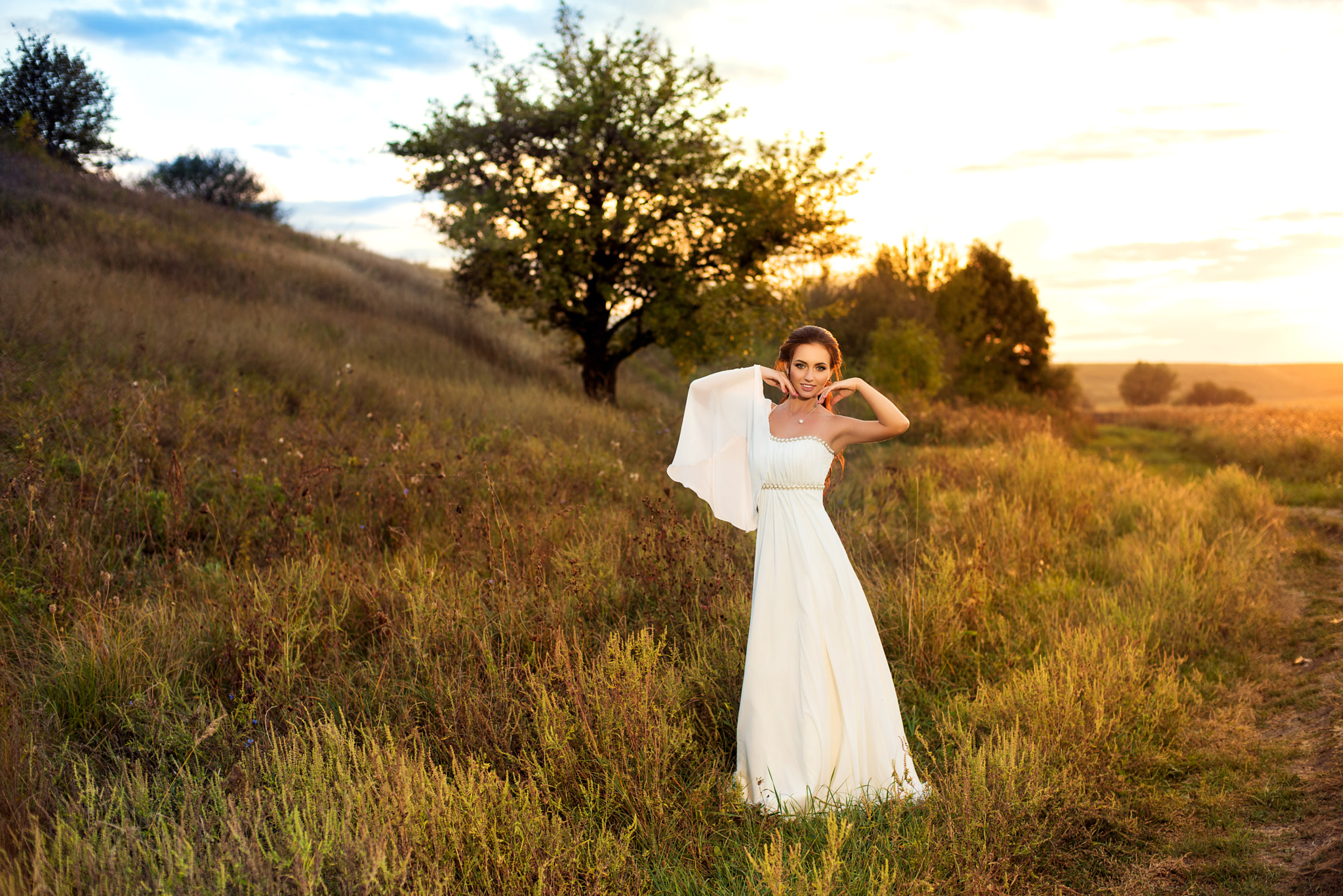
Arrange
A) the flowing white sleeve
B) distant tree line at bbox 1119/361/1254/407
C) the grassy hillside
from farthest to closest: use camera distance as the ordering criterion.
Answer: distant tree line at bbox 1119/361/1254/407
the flowing white sleeve
the grassy hillside

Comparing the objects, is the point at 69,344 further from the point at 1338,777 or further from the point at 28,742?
the point at 1338,777

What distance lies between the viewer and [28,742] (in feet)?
11.0

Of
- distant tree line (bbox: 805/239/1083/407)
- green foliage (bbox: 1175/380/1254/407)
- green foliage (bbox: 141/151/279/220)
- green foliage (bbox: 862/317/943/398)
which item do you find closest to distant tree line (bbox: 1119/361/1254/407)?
green foliage (bbox: 1175/380/1254/407)

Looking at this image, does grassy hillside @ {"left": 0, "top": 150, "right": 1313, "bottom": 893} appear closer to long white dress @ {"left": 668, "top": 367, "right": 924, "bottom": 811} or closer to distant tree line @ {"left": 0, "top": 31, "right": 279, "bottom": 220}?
long white dress @ {"left": 668, "top": 367, "right": 924, "bottom": 811}

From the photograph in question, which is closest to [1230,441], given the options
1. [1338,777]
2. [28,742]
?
[1338,777]

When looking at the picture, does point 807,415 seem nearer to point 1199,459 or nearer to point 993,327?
point 1199,459

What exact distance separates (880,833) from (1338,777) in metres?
2.98

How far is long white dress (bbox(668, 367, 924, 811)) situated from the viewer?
364 cm

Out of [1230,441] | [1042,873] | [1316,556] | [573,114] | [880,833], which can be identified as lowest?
[1042,873]

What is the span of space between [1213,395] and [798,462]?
6173 cm

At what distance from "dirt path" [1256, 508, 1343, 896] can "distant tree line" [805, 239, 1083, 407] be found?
1524cm

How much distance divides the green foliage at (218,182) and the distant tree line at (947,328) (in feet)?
71.6

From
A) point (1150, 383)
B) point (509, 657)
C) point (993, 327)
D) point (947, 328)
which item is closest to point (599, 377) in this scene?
point (509, 657)

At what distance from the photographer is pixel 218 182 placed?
30000 mm
